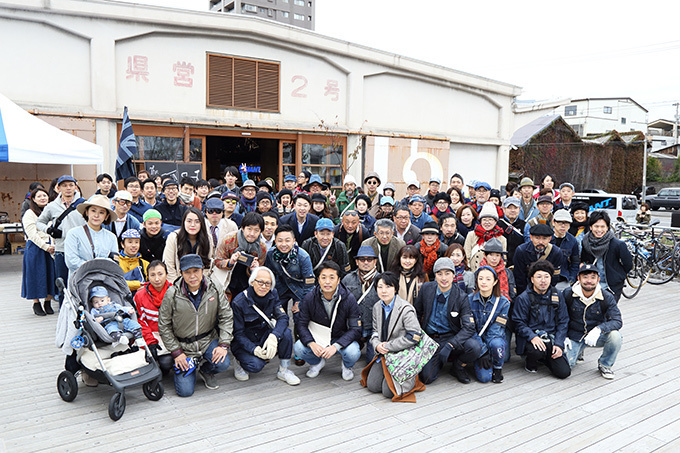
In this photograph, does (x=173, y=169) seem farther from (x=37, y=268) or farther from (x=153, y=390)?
(x=153, y=390)

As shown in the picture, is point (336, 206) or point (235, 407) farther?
point (336, 206)

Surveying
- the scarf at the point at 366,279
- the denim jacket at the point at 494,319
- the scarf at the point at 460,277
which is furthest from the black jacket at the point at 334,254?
the denim jacket at the point at 494,319

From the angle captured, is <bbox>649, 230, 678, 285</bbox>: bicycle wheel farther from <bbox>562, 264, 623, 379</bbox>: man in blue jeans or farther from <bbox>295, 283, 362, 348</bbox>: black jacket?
<bbox>295, 283, 362, 348</bbox>: black jacket

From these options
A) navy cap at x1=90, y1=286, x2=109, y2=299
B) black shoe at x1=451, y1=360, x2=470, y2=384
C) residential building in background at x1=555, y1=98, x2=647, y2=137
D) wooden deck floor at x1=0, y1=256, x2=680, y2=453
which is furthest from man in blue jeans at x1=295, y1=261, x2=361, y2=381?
residential building in background at x1=555, y1=98, x2=647, y2=137

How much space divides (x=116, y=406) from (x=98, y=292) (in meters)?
1.09

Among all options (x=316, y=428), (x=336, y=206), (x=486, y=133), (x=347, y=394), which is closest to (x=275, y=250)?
(x=347, y=394)

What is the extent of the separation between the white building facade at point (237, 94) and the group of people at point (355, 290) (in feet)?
18.4

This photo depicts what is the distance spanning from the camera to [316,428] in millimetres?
3994

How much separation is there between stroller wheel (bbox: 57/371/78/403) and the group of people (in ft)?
2.24

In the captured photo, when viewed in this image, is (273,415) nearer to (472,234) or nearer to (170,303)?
(170,303)

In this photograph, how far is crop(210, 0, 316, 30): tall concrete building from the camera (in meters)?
60.1

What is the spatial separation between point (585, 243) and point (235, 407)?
5.03 meters

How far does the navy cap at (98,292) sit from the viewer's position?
14.7 ft

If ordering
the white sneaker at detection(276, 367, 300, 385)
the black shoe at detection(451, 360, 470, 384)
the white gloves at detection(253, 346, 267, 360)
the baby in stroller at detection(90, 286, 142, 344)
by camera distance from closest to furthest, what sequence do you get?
the baby in stroller at detection(90, 286, 142, 344) → the white gloves at detection(253, 346, 267, 360) → the white sneaker at detection(276, 367, 300, 385) → the black shoe at detection(451, 360, 470, 384)
